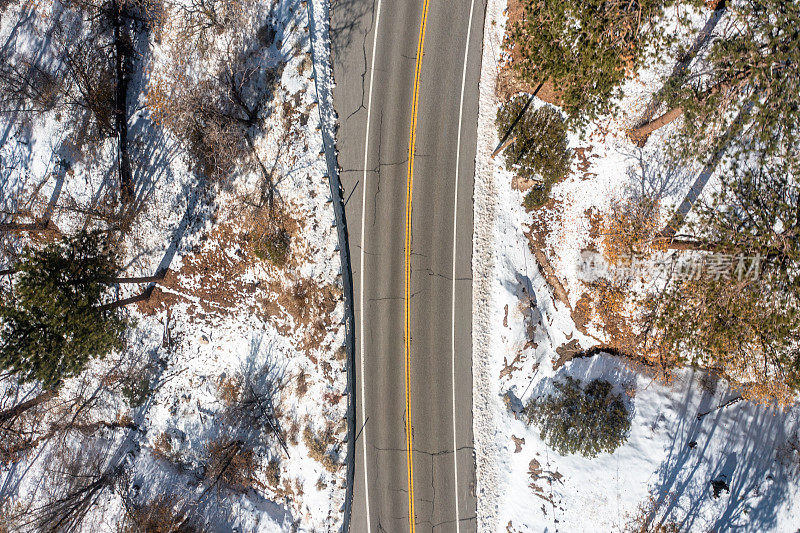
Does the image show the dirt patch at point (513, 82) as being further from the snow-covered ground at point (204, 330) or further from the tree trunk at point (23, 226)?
the tree trunk at point (23, 226)

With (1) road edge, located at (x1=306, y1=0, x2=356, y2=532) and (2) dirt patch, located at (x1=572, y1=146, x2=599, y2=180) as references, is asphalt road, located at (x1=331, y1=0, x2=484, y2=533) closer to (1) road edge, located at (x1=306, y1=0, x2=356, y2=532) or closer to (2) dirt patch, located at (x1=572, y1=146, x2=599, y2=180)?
(1) road edge, located at (x1=306, y1=0, x2=356, y2=532)

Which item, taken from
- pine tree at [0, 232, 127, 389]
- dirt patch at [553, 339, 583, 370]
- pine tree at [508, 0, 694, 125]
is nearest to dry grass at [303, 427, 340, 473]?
pine tree at [0, 232, 127, 389]

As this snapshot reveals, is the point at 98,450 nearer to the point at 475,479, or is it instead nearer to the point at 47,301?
the point at 47,301

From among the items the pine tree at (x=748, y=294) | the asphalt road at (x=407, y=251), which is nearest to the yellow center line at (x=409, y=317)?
the asphalt road at (x=407, y=251)

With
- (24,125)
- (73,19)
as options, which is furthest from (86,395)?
(73,19)

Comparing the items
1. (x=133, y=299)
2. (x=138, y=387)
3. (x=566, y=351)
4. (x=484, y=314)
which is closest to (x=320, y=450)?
(x=484, y=314)

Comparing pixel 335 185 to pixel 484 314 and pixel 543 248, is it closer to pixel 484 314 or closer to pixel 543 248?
pixel 484 314

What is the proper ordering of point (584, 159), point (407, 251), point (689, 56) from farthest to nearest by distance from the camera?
1. point (407, 251)
2. point (584, 159)
3. point (689, 56)

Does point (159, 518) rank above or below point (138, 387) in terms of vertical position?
below
